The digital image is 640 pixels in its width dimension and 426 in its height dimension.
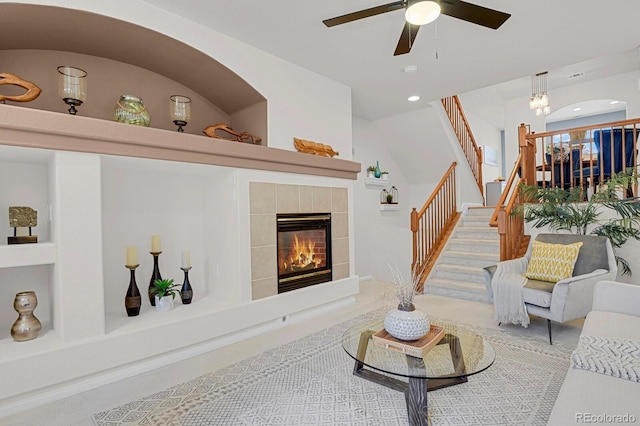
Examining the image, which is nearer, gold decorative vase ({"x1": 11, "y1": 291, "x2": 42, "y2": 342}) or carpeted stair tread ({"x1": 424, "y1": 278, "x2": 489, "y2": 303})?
gold decorative vase ({"x1": 11, "y1": 291, "x2": 42, "y2": 342})

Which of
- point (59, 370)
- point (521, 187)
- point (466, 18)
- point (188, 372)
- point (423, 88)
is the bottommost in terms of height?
point (188, 372)

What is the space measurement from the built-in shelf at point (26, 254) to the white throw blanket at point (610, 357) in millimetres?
3226

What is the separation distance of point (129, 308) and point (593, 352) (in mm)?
3289

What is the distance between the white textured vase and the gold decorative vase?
2.49 metres

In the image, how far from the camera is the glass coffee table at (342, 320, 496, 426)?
1781 mm

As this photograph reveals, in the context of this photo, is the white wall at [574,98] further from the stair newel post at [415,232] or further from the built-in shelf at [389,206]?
the built-in shelf at [389,206]

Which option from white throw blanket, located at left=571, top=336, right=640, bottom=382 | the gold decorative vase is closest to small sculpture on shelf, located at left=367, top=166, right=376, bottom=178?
white throw blanket, located at left=571, top=336, right=640, bottom=382

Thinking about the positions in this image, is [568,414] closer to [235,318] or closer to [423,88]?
[235,318]

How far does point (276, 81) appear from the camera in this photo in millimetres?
3656

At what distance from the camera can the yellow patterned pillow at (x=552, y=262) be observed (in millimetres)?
3307

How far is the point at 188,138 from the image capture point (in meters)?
2.88

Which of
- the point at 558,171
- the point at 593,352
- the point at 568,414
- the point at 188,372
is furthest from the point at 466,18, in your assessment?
the point at 558,171

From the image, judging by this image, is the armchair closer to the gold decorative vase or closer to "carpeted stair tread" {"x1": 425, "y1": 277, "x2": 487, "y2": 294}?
"carpeted stair tread" {"x1": 425, "y1": 277, "x2": 487, "y2": 294}

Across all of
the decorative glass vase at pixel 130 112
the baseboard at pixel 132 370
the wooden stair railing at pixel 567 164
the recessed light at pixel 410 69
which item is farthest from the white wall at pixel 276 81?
the wooden stair railing at pixel 567 164
